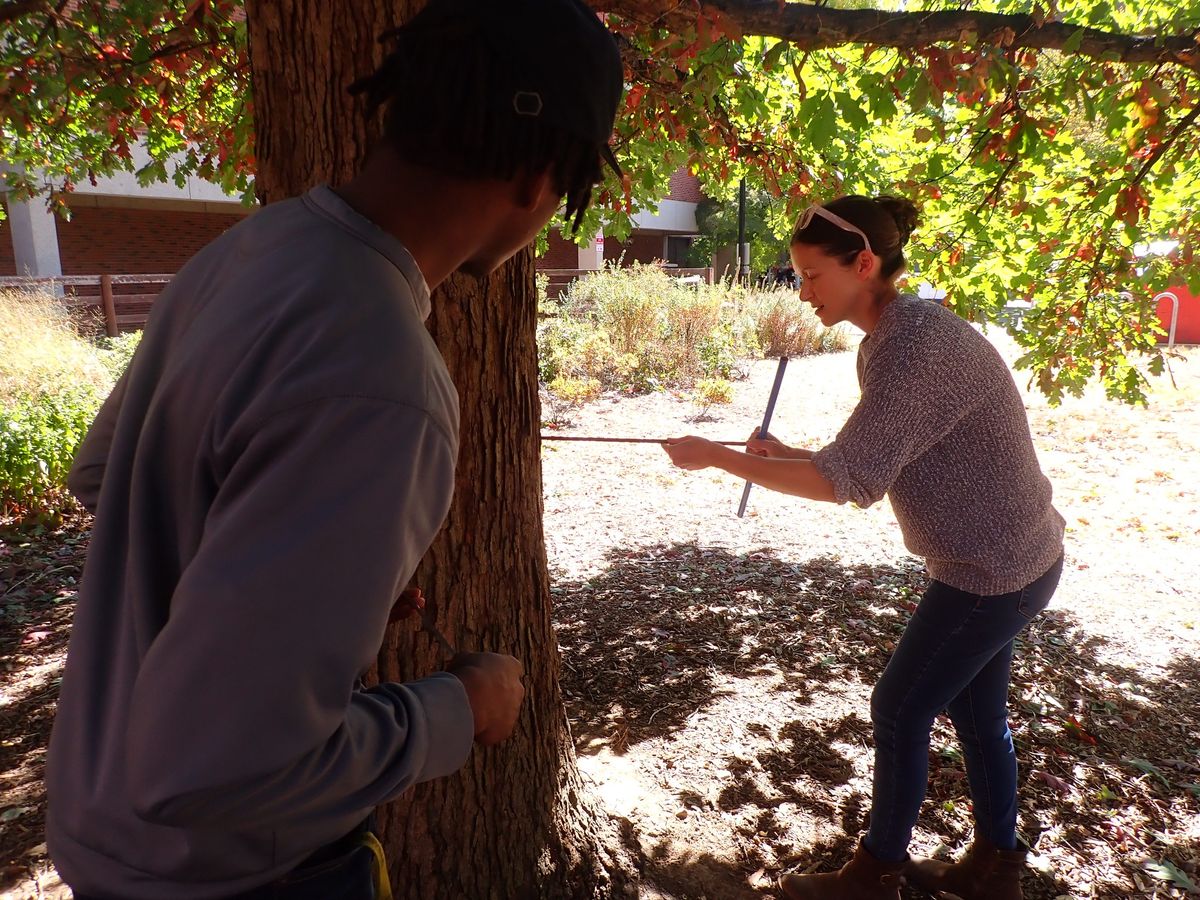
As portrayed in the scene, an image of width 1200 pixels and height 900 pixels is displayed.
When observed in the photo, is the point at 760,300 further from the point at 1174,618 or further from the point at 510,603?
the point at 510,603

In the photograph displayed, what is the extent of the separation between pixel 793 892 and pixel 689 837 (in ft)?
1.27

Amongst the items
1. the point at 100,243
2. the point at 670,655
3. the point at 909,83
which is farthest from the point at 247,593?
the point at 100,243

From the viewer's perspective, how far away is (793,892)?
2.51 m

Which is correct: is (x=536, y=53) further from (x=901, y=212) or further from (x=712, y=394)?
(x=712, y=394)

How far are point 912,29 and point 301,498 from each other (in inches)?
119

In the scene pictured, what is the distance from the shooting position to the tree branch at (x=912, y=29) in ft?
9.32

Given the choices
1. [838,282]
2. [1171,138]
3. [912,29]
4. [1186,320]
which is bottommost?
[1186,320]

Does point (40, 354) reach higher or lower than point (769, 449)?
lower

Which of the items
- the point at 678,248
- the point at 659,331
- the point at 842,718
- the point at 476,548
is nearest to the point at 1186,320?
Result: the point at 659,331

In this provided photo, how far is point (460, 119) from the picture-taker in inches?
37.4

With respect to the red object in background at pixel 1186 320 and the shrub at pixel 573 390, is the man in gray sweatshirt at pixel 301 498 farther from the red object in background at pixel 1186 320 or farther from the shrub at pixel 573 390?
the red object in background at pixel 1186 320

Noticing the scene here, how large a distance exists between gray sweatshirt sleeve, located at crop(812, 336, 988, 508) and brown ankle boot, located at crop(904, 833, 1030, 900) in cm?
128

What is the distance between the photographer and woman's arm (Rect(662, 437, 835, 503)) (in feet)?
6.95

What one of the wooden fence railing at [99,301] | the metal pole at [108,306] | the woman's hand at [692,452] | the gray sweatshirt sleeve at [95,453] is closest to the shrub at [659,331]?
the wooden fence railing at [99,301]
